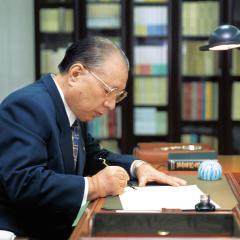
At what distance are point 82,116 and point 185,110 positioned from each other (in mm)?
3139

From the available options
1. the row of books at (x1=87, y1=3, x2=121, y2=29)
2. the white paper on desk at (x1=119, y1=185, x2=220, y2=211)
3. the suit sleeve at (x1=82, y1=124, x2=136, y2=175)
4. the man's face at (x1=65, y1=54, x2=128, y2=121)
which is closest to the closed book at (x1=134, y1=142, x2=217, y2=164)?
the suit sleeve at (x1=82, y1=124, x2=136, y2=175)

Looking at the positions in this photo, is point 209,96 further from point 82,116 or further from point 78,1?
point 82,116

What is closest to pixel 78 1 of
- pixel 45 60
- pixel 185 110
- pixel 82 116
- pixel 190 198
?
pixel 45 60

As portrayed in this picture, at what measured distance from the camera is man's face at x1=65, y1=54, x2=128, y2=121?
1.53 m

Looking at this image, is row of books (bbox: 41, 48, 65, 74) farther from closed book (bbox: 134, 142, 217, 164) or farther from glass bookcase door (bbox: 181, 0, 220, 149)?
closed book (bbox: 134, 142, 217, 164)

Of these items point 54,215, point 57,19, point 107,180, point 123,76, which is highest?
point 57,19

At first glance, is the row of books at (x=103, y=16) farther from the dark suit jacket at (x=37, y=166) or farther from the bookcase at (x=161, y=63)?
the dark suit jacket at (x=37, y=166)

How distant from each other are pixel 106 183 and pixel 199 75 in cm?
336

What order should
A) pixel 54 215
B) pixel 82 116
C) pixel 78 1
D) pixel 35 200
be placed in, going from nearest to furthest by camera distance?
1. pixel 35 200
2. pixel 54 215
3. pixel 82 116
4. pixel 78 1

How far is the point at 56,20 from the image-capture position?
4684 millimetres

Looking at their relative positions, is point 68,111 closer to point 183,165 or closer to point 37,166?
point 37,166

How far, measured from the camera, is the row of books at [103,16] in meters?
4.61

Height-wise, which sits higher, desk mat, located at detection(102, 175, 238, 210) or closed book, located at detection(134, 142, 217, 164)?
desk mat, located at detection(102, 175, 238, 210)

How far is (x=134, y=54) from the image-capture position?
15.1 feet
